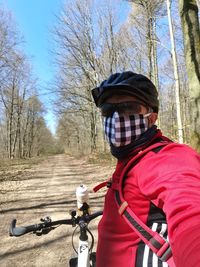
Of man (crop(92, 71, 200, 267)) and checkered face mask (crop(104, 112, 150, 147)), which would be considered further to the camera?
checkered face mask (crop(104, 112, 150, 147))

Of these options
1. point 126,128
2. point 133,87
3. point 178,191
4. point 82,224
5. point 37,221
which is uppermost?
point 133,87

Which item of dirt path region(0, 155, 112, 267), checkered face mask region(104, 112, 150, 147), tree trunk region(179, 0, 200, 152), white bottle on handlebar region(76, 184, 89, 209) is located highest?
tree trunk region(179, 0, 200, 152)

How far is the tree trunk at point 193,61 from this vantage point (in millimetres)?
6625

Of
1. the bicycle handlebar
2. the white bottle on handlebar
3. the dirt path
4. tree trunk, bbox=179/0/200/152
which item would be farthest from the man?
tree trunk, bbox=179/0/200/152

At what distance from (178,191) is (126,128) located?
502 mm

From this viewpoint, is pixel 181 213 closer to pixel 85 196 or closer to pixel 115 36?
pixel 85 196

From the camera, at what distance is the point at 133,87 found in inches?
61.9

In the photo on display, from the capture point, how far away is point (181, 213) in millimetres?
1091

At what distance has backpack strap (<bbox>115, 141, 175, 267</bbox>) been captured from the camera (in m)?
1.26

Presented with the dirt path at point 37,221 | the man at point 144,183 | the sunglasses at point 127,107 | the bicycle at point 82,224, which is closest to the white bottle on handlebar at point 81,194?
the bicycle at point 82,224

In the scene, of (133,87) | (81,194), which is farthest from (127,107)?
(81,194)

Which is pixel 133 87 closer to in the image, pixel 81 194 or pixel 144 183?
pixel 144 183

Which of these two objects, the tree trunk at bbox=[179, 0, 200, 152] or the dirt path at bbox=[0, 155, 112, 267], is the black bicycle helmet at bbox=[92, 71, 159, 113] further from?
the tree trunk at bbox=[179, 0, 200, 152]

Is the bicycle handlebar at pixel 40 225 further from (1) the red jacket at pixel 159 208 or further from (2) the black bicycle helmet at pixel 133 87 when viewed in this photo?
(2) the black bicycle helmet at pixel 133 87
